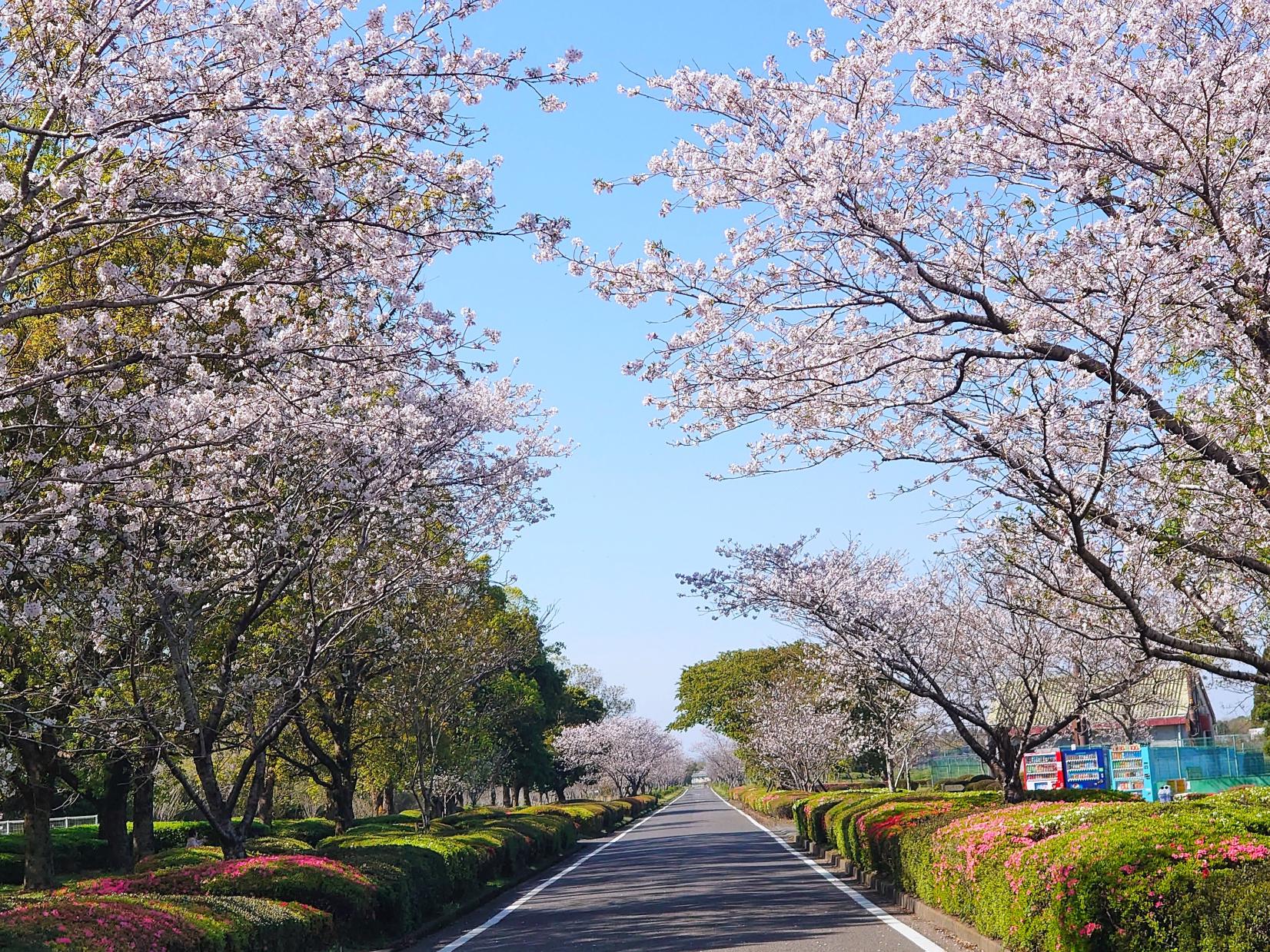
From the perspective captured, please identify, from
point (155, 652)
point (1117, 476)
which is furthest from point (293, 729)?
point (1117, 476)

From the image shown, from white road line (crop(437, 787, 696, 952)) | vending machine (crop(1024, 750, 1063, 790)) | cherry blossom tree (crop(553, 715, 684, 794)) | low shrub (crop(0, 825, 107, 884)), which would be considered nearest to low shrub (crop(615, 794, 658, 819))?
cherry blossom tree (crop(553, 715, 684, 794))

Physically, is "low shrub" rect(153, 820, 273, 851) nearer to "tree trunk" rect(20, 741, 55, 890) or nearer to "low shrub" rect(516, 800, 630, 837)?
"low shrub" rect(516, 800, 630, 837)

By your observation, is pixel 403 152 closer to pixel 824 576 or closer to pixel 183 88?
pixel 183 88

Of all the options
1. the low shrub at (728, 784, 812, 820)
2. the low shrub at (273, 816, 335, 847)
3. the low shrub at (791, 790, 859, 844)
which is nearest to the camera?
the low shrub at (791, 790, 859, 844)

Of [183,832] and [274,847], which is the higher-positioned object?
[274,847]

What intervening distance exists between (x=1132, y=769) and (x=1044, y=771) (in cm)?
197

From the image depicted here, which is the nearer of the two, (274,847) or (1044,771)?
(274,847)

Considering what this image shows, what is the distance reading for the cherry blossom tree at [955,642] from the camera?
18.0 meters

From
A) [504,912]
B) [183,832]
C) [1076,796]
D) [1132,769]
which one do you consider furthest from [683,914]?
[183,832]

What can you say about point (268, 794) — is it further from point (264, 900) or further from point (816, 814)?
point (264, 900)

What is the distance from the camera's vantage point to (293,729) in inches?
952

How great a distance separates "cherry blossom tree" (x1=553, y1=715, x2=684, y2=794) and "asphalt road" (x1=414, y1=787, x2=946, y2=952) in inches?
1428

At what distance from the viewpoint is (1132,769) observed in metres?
26.4

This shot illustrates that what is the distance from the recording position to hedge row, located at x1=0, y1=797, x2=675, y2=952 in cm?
798
